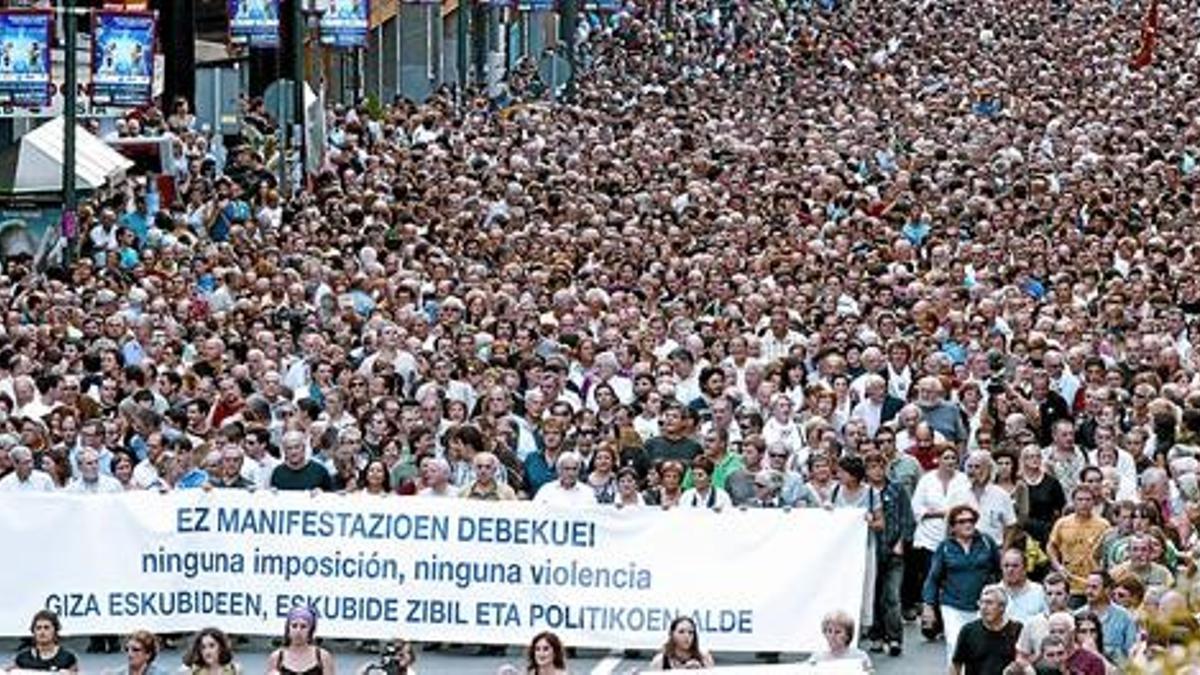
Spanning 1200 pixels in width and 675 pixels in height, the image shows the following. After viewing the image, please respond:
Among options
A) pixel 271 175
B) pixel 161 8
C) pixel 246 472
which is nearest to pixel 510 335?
pixel 246 472

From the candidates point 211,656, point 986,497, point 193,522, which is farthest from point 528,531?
point 211,656

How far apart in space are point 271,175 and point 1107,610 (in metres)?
23.9

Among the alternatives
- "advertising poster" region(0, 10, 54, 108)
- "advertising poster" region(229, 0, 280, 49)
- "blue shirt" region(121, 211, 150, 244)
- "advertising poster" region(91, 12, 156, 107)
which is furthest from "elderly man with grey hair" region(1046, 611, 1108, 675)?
"advertising poster" region(229, 0, 280, 49)

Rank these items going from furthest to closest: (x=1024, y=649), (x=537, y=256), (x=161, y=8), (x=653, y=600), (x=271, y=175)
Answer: (x=161, y=8)
(x=271, y=175)
(x=537, y=256)
(x=653, y=600)
(x=1024, y=649)

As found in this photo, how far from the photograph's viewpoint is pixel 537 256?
1298 inches

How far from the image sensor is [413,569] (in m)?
20.4

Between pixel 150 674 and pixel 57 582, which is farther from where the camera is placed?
pixel 57 582

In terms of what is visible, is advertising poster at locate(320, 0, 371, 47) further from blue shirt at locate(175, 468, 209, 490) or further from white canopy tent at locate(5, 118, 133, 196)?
blue shirt at locate(175, 468, 209, 490)

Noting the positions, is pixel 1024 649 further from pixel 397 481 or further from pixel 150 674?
pixel 397 481

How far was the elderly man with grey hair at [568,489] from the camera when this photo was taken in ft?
68.1

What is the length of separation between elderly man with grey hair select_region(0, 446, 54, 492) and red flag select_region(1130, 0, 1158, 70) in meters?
36.5

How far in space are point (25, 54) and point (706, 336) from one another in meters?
12.9

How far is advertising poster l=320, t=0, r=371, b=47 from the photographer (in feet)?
154

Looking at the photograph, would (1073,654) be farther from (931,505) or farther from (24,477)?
(24,477)
